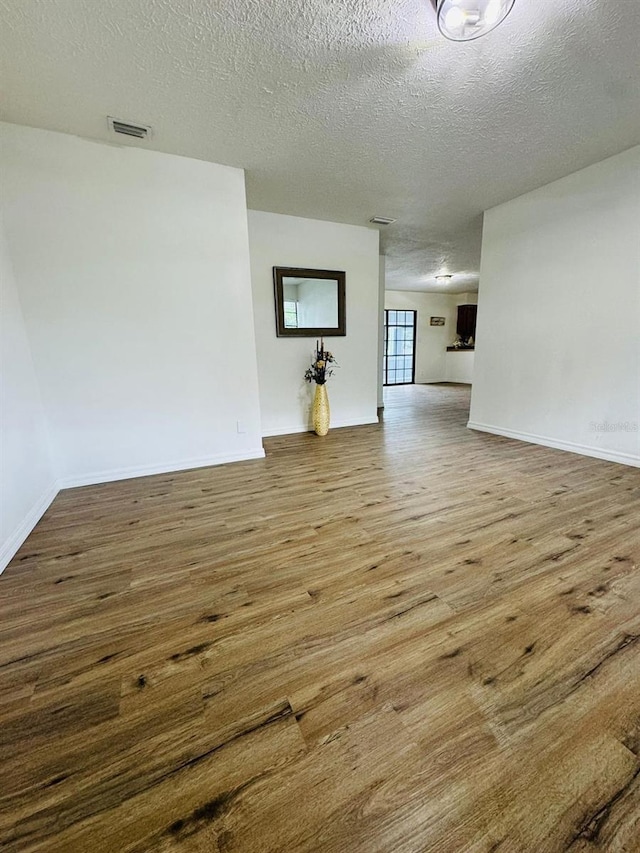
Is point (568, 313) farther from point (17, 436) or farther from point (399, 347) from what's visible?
point (399, 347)

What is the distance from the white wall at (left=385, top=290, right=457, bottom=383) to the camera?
30.5 feet

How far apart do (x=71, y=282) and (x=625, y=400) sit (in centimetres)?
472

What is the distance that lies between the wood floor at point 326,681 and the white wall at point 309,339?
225 cm

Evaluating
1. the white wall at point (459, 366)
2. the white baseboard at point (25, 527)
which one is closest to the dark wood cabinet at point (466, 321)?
the white wall at point (459, 366)

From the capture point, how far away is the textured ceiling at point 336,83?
63.8 inches

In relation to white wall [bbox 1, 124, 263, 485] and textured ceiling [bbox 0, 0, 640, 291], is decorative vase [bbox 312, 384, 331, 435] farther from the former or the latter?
textured ceiling [bbox 0, 0, 640, 291]

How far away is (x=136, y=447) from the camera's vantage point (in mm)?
3023

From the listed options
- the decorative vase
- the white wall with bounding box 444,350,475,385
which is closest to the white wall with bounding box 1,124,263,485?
the decorative vase

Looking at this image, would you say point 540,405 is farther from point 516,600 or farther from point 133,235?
point 133,235

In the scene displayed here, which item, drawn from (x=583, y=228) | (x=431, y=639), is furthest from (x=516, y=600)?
(x=583, y=228)

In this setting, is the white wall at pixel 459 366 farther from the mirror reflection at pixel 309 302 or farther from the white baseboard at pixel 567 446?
the mirror reflection at pixel 309 302

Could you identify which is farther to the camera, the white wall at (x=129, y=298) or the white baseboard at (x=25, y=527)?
the white wall at (x=129, y=298)

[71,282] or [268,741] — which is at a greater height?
[71,282]

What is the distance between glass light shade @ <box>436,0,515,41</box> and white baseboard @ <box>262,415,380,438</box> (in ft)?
11.6
